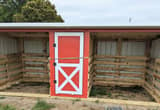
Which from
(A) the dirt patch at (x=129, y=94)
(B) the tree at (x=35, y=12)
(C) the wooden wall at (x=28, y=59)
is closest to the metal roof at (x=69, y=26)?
(C) the wooden wall at (x=28, y=59)

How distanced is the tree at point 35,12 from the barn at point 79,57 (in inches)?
282

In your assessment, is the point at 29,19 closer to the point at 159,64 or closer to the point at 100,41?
the point at 100,41

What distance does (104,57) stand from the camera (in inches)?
157

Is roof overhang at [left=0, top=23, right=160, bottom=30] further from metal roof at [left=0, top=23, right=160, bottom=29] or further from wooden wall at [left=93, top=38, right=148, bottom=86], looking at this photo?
wooden wall at [left=93, top=38, right=148, bottom=86]

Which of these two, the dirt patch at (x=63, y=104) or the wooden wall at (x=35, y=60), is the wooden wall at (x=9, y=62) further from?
the dirt patch at (x=63, y=104)

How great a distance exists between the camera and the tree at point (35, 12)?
1034cm

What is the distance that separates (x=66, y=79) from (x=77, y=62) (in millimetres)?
549

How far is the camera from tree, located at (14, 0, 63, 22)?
10.3 meters

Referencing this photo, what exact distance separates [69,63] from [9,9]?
51.0 ft

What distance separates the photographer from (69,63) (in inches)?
107

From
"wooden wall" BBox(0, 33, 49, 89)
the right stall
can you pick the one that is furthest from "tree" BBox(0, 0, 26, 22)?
the right stall

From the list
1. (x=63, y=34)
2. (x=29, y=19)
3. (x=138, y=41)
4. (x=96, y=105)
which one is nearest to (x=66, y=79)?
(x=96, y=105)

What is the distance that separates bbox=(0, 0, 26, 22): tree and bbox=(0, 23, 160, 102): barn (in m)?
12.2

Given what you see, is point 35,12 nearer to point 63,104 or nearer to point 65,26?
point 65,26
